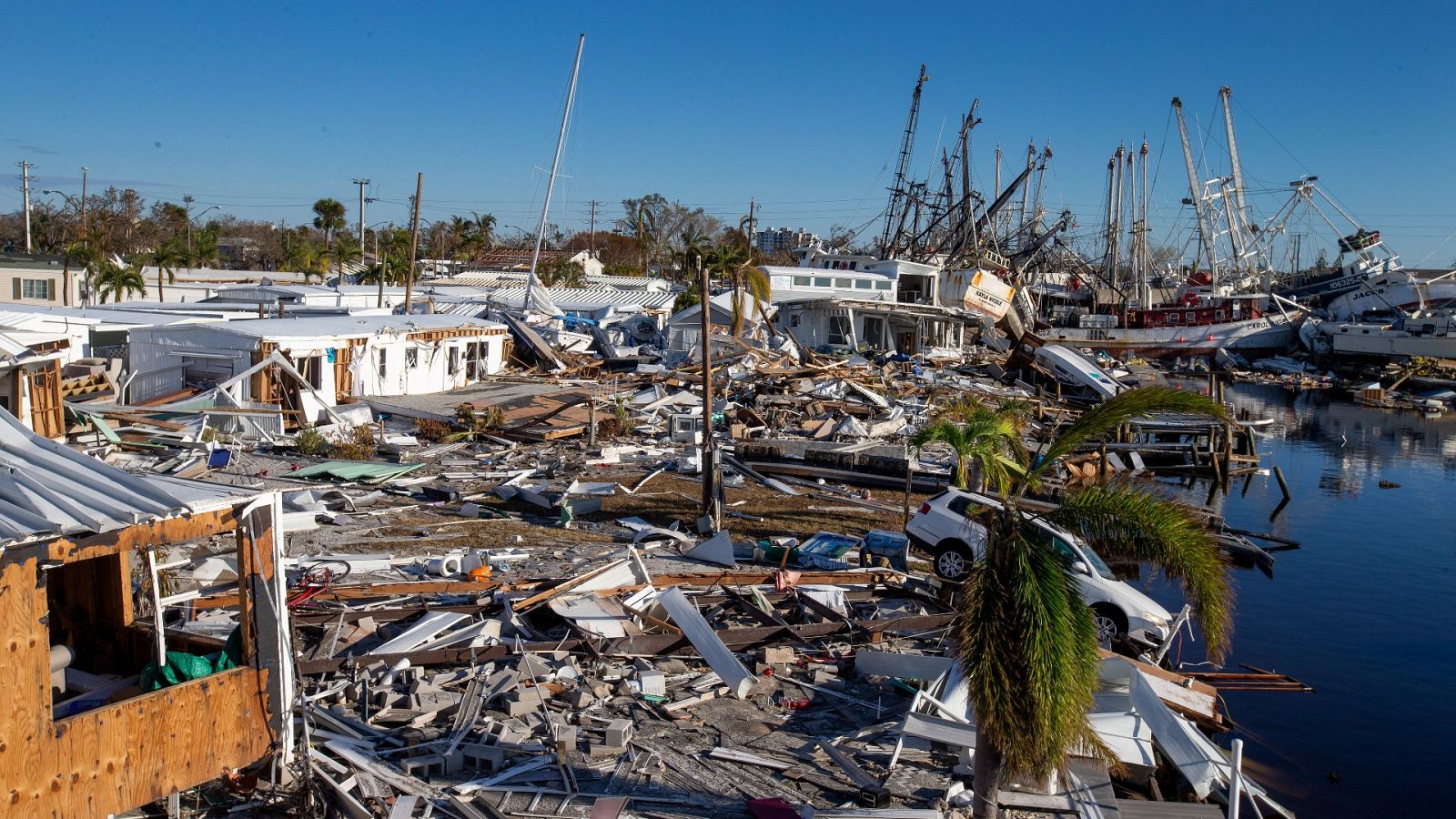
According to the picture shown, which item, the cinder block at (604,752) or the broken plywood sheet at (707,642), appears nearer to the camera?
the cinder block at (604,752)

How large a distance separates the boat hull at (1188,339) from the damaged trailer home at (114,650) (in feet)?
201

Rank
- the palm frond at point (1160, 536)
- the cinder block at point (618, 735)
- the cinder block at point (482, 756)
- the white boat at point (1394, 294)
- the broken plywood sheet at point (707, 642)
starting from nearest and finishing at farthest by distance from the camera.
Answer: the palm frond at point (1160, 536) → the cinder block at point (482, 756) → the cinder block at point (618, 735) → the broken plywood sheet at point (707, 642) → the white boat at point (1394, 294)

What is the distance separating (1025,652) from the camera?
757 cm

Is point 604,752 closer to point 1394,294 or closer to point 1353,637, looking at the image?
point 1353,637

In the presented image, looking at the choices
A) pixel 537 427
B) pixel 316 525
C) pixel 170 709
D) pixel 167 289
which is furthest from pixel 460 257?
pixel 170 709

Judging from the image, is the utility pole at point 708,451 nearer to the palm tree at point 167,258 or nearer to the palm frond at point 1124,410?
the palm frond at point 1124,410

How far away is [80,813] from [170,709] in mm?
758

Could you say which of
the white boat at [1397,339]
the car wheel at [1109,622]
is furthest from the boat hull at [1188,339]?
the car wheel at [1109,622]

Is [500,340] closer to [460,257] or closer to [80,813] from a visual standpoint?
[80,813]

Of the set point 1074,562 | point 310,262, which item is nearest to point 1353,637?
point 1074,562

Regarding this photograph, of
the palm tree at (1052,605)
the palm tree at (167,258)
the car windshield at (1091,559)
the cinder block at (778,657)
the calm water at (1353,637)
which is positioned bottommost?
the calm water at (1353,637)

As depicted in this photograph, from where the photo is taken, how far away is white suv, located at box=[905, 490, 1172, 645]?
43.4 feet

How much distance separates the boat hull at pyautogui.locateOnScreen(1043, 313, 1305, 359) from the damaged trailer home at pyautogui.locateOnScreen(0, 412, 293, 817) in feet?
201

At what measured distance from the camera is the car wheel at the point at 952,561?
15.7 meters
